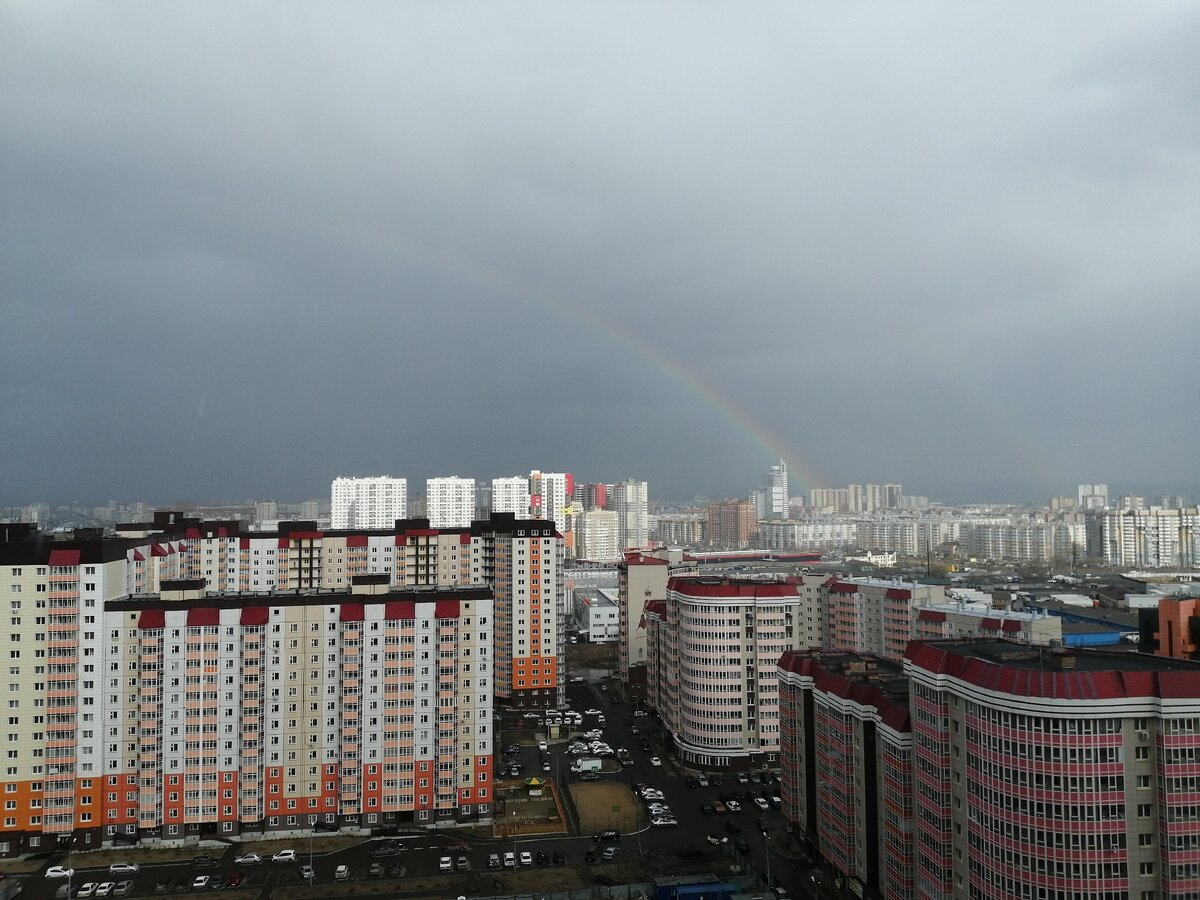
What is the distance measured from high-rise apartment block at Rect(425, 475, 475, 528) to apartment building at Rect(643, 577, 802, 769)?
47882mm

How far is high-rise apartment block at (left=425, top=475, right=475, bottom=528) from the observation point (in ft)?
240

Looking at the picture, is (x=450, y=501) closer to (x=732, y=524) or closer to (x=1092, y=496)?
(x=732, y=524)

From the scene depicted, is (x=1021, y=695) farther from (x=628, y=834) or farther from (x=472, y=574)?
(x=472, y=574)

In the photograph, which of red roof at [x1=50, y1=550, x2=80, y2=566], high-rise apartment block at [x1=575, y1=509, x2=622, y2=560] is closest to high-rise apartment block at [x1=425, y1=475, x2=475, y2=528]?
high-rise apartment block at [x1=575, y1=509, x2=622, y2=560]

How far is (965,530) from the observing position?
382 feet

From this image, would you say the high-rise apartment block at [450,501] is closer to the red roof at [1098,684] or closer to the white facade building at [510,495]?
the white facade building at [510,495]

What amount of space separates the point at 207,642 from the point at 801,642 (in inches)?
962

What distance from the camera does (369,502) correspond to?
233 ft

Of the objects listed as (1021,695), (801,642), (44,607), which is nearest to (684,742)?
(801,642)

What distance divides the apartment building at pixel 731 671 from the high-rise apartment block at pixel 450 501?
47.9 m

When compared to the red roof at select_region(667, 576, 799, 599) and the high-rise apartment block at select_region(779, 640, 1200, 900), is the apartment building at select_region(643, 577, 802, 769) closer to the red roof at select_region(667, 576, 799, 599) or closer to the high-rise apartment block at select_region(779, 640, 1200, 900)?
the red roof at select_region(667, 576, 799, 599)

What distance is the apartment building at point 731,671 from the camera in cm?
2652

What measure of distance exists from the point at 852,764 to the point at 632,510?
104m

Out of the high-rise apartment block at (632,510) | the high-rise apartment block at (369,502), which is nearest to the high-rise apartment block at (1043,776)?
the high-rise apartment block at (369,502)
